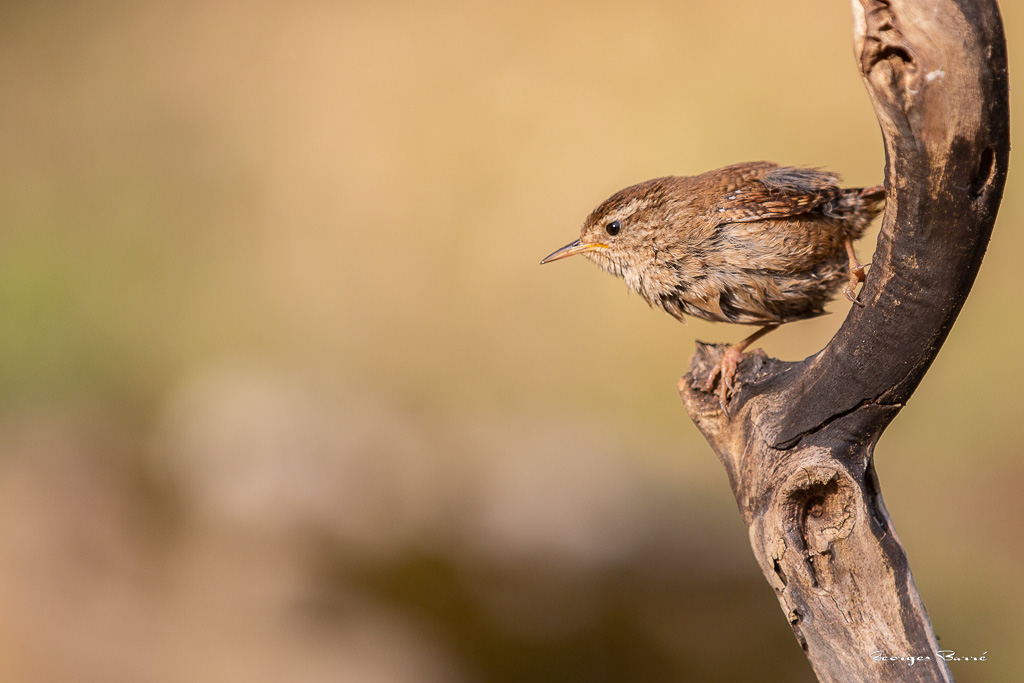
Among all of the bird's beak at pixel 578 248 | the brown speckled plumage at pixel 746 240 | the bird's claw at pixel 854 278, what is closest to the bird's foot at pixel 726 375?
the brown speckled plumage at pixel 746 240

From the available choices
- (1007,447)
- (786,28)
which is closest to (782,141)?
(786,28)

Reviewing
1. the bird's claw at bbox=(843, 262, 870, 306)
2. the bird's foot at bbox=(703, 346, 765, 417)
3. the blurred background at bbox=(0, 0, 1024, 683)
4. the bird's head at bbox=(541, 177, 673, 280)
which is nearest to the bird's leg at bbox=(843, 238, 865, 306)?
the bird's claw at bbox=(843, 262, 870, 306)

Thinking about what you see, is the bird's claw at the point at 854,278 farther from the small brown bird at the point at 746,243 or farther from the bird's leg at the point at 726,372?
the bird's leg at the point at 726,372

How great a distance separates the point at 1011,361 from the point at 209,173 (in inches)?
270

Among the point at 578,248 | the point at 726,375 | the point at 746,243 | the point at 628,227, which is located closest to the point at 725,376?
the point at 726,375

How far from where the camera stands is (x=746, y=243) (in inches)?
119

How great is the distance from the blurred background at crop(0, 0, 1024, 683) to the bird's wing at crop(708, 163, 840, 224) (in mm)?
2583

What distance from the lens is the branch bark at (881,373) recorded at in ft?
5.63

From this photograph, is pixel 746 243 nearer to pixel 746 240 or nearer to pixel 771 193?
pixel 746 240

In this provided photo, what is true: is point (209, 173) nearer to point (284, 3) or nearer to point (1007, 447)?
point (284, 3)

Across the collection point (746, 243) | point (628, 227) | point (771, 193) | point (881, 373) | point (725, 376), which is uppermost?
point (628, 227)

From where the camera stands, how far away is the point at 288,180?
7.34 metres

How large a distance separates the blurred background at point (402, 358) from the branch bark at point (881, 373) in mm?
3273

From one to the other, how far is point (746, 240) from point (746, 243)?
0.01 m
